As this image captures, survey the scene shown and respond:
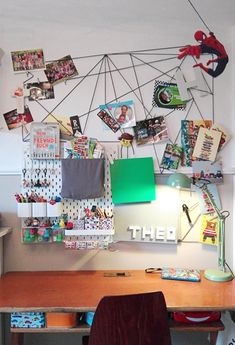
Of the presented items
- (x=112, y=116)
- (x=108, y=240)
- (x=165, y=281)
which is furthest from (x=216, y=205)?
(x=112, y=116)

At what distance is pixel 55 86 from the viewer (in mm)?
2006

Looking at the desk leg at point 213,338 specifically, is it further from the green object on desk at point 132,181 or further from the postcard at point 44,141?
the postcard at point 44,141

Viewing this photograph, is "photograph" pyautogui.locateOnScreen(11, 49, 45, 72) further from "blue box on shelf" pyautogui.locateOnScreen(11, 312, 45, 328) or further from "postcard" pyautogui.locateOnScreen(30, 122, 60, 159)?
"blue box on shelf" pyautogui.locateOnScreen(11, 312, 45, 328)

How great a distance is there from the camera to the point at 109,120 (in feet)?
6.59

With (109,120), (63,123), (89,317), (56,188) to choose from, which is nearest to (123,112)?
(109,120)

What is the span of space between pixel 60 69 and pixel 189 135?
0.87 metres

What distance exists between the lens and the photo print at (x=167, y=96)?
2.01 meters

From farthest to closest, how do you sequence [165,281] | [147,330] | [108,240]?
[108,240], [165,281], [147,330]

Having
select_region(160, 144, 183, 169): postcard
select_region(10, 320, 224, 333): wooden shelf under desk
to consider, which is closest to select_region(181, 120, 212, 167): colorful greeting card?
select_region(160, 144, 183, 169): postcard

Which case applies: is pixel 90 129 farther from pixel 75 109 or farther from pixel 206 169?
pixel 206 169

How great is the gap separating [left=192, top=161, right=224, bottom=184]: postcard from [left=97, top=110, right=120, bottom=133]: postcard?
0.52 metres

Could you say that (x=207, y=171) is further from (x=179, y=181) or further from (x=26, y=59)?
(x=26, y=59)

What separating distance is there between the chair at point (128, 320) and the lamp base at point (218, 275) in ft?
1.75

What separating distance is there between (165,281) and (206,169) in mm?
694
